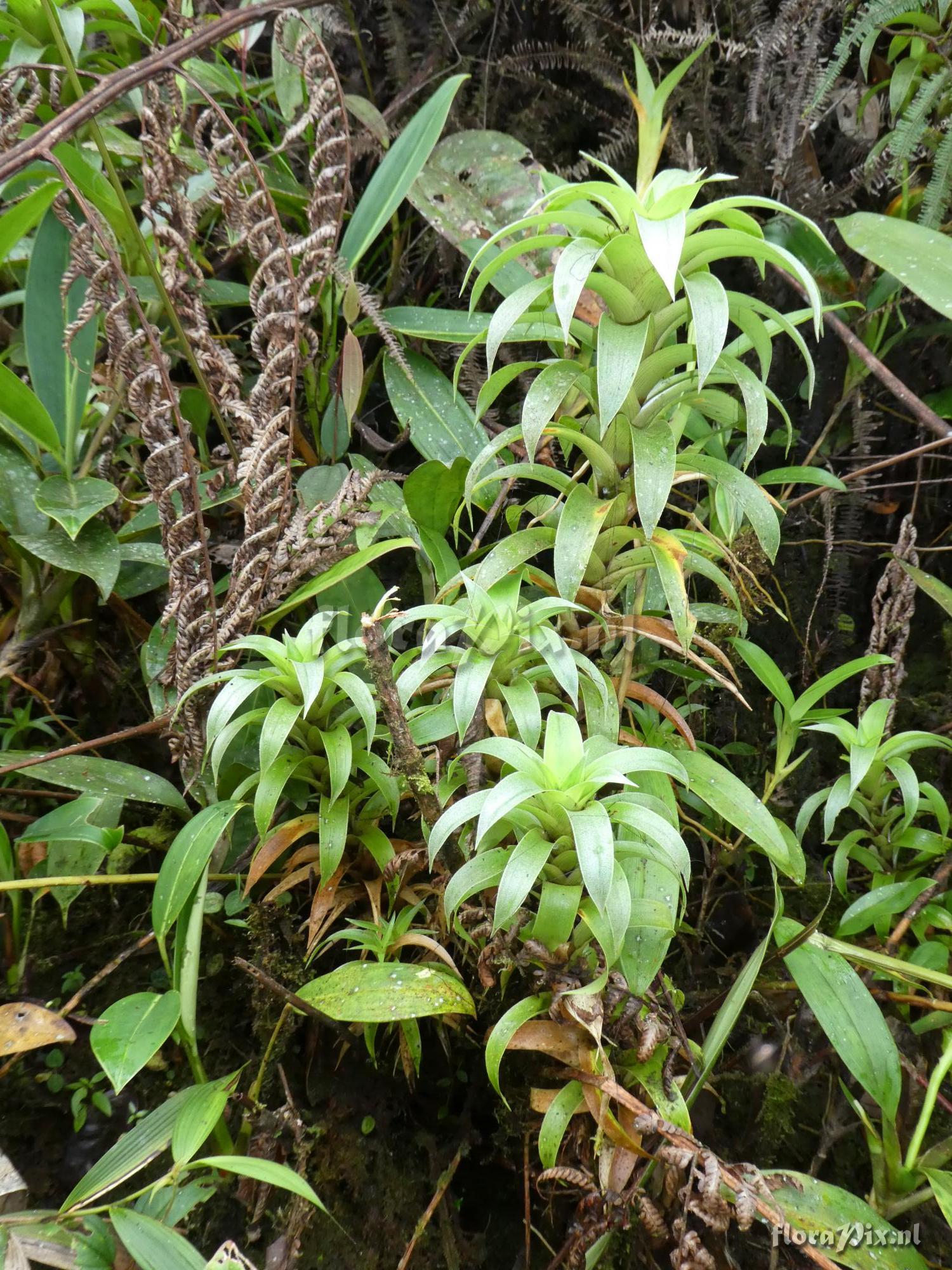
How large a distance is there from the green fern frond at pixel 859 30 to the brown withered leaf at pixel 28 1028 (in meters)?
1.58

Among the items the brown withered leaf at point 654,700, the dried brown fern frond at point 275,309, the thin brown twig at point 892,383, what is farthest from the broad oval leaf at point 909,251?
the dried brown fern frond at point 275,309

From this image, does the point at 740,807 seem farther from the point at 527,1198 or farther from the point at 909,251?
the point at 909,251

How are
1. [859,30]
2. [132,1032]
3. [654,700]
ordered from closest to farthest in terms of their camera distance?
[132,1032] < [654,700] < [859,30]

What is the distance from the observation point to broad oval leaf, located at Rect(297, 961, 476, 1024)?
705mm

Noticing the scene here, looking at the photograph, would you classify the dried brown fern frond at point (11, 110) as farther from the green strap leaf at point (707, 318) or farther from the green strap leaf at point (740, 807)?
the green strap leaf at point (740, 807)

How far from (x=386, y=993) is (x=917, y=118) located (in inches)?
54.3

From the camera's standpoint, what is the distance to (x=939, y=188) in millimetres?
1128

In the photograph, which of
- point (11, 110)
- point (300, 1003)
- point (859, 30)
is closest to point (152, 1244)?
→ point (300, 1003)

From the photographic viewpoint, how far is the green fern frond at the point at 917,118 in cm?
112

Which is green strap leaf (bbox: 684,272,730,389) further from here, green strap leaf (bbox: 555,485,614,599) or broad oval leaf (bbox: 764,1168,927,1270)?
broad oval leaf (bbox: 764,1168,927,1270)

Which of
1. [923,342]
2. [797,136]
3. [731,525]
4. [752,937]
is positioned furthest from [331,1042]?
[797,136]

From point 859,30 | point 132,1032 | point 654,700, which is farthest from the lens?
point 859,30

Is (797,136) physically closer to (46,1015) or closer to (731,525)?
(731,525)

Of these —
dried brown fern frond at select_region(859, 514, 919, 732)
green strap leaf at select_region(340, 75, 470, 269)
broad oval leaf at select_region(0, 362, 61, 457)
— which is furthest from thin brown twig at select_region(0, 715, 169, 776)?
dried brown fern frond at select_region(859, 514, 919, 732)
